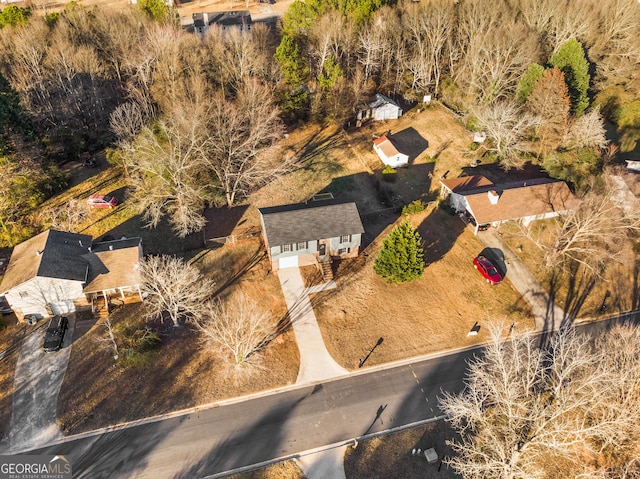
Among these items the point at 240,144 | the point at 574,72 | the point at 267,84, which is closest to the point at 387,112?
the point at 267,84

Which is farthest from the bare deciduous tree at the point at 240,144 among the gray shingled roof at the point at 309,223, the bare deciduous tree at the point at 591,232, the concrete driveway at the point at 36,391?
the bare deciduous tree at the point at 591,232

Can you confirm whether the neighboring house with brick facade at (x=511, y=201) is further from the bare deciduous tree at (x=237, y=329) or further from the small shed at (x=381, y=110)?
the bare deciduous tree at (x=237, y=329)

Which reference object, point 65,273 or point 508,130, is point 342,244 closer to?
point 65,273

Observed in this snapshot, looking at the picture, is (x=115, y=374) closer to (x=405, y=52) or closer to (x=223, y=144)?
(x=223, y=144)

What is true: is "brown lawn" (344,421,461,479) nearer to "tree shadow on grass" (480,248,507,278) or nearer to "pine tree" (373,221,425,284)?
"pine tree" (373,221,425,284)

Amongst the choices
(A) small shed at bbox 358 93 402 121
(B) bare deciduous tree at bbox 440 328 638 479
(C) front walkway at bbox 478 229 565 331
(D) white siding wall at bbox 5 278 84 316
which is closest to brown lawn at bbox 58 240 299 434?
(D) white siding wall at bbox 5 278 84 316

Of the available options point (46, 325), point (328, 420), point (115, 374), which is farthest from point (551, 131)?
point (46, 325)
